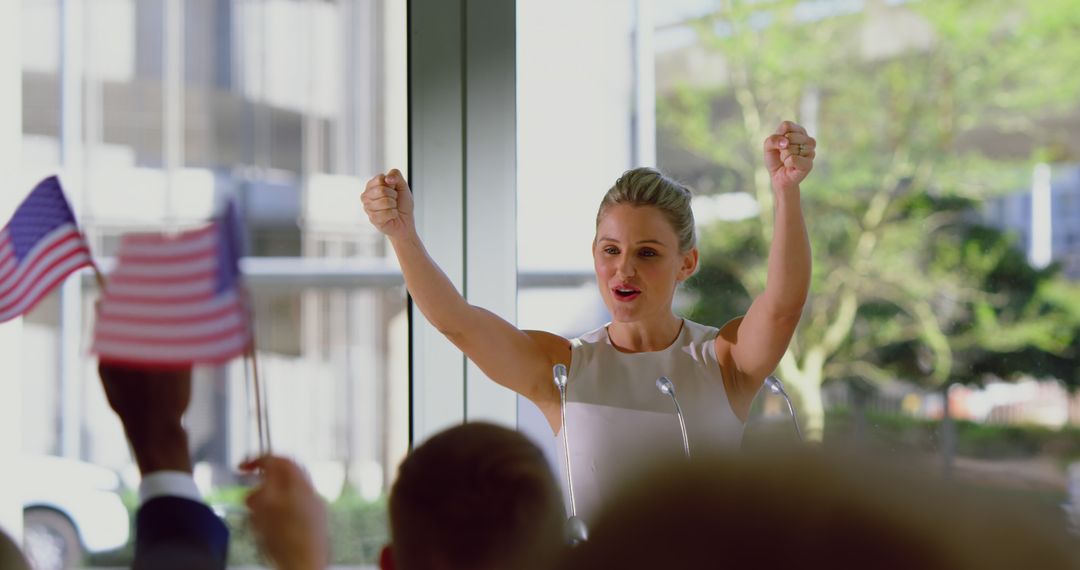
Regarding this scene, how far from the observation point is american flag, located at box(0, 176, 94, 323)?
4.79ft

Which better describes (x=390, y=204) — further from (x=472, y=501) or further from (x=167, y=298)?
(x=472, y=501)

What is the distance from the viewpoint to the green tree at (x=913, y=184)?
4.48 m

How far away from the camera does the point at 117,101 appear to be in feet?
13.1

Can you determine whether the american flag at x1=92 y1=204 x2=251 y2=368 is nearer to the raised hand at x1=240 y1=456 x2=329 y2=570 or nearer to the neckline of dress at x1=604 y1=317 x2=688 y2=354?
the neckline of dress at x1=604 y1=317 x2=688 y2=354

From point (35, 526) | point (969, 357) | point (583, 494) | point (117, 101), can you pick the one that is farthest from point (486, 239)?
point (969, 357)

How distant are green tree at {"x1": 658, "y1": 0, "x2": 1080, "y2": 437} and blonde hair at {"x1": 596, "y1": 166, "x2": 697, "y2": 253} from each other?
321 cm

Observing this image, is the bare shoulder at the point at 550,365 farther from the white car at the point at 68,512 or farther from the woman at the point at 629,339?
the white car at the point at 68,512

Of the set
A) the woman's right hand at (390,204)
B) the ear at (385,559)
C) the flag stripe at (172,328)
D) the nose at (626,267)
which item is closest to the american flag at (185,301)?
the flag stripe at (172,328)

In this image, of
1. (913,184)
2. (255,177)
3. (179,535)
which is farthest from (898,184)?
(179,535)

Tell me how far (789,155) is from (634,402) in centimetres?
34

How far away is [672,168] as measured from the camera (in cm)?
489

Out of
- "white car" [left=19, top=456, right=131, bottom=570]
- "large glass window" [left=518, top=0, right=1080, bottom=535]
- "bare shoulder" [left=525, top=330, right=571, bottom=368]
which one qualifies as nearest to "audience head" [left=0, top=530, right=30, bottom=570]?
"bare shoulder" [left=525, top=330, right=571, bottom=368]

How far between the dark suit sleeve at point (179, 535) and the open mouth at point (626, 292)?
610 mm

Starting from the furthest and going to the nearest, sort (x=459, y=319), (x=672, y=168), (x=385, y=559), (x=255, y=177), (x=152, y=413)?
(x=672, y=168), (x=255, y=177), (x=459, y=319), (x=152, y=413), (x=385, y=559)
